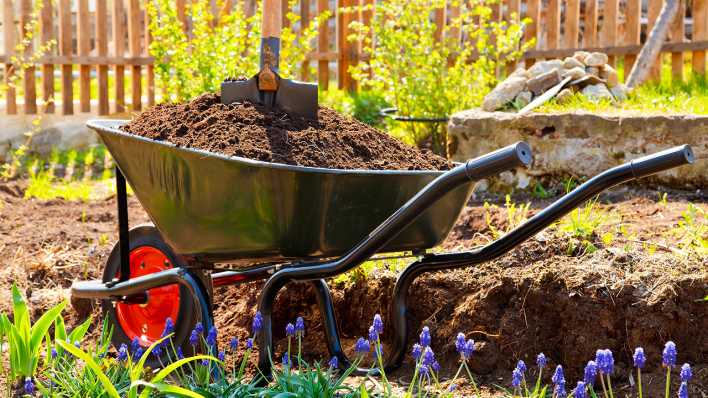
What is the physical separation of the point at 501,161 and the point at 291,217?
63 cm

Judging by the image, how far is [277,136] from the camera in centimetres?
257

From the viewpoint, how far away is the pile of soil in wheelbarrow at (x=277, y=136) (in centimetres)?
251

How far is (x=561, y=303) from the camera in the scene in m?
2.84

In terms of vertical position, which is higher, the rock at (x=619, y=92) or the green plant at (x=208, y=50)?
the green plant at (x=208, y=50)

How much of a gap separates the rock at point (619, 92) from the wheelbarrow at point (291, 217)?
3146mm

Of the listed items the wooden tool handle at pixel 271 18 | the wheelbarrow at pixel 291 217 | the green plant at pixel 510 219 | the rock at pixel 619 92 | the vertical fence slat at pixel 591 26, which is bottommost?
the green plant at pixel 510 219

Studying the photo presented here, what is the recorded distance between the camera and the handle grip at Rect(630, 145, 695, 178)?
1.97 metres

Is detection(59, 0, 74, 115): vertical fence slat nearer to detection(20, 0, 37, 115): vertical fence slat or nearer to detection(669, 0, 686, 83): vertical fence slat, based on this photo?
detection(20, 0, 37, 115): vertical fence slat

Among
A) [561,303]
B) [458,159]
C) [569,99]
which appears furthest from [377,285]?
[569,99]


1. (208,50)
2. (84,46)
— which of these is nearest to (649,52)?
(208,50)

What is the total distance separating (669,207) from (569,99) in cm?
144

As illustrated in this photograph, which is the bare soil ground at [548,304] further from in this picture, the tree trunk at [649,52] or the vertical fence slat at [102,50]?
the vertical fence slat at [102,50]

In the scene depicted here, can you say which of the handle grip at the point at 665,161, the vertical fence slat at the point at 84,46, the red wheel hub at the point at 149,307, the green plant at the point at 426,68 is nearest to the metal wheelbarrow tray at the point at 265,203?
the red wheel hub at the point at 149,307

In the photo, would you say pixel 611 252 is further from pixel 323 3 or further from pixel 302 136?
pixel 323 3
